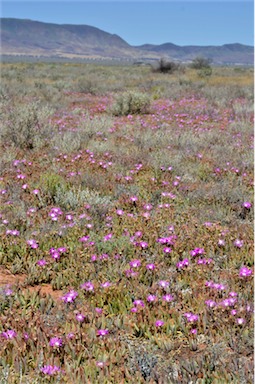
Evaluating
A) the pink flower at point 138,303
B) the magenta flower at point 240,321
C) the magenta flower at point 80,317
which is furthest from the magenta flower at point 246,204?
the magenta flower at point 80,317

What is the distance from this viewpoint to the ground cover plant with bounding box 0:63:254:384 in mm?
2807

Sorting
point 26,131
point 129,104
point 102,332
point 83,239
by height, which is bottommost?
point 102,332

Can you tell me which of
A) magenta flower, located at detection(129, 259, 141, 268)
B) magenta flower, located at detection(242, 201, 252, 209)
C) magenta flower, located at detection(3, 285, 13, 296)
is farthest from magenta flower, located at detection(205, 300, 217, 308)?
magenta flower, located at detection(242, 201, 252, 209)

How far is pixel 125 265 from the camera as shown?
4.02 metres

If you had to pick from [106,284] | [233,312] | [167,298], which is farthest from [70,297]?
[233,312]

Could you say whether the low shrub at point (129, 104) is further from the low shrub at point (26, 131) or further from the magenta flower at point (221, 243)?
the magenta flower at point (221, 243)

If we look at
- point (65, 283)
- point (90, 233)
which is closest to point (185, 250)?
point (90, 233)

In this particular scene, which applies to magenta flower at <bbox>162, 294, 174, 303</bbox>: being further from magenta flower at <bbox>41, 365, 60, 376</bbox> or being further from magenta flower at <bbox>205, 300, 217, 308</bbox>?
magenta flower at <bbox>41, 365, 60, 376</bbox>

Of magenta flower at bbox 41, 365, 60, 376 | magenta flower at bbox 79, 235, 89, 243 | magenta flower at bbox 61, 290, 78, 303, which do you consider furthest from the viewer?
magenta flower at bbox 79, 235, 89, 243

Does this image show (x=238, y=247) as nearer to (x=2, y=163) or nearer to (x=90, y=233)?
(x=90, y=233)

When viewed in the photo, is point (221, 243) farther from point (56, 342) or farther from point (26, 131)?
point (26, 131)

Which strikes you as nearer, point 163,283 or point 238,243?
point 163,283

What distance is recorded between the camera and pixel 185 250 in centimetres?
442

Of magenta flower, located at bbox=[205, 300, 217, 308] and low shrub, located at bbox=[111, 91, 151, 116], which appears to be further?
low shrub, located at bbox=[111, 91, 151, 116]
